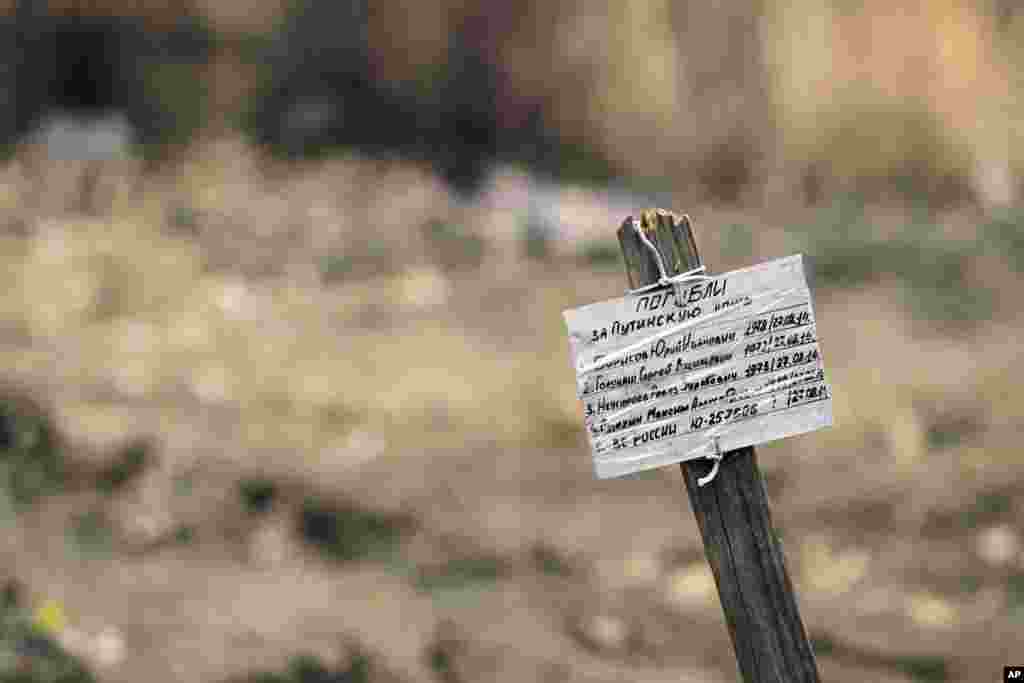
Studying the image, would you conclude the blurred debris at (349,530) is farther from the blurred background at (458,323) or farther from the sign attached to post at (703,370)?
the sign attached to post at (703,370)

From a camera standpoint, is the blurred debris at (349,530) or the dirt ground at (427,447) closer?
the dirt ground at (427,447)

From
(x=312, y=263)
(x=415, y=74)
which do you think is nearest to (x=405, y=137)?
(x=415, y=74)

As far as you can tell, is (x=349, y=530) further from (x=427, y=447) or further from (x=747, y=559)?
(x=747, y=559)

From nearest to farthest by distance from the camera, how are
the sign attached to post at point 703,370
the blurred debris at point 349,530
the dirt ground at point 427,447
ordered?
the sign attached to post at point 703,370
the dirt ground at point 427,447
the blurred debris at point 349,530

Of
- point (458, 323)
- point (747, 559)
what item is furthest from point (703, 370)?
point (458, 323)

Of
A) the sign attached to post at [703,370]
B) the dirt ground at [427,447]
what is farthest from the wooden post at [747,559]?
the dirt ground at [427,447]

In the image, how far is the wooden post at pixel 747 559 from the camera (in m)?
1.98

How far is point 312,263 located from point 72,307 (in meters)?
1.04

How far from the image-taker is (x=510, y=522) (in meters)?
5.44

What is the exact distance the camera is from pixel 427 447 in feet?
18.8

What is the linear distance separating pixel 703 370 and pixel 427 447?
385 cm

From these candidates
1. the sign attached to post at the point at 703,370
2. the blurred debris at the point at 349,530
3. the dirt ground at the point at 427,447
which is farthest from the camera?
the blurred debris at the point at 349,530

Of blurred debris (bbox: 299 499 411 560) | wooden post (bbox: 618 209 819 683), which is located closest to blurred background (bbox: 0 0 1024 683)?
blurred debris (bbox: 299 499 411 560)

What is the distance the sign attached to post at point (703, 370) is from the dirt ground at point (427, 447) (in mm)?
2776
